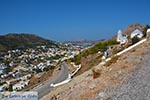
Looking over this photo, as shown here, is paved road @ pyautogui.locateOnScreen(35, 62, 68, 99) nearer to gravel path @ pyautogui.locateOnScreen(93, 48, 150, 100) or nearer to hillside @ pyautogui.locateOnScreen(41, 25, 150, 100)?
hillside @ pyautogui.locateOnScreen(41, 25, 150, 100)

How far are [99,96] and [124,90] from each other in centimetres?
110

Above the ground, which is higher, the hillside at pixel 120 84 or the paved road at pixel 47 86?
the hillside at pixel 120 84

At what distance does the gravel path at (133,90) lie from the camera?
38.9ft

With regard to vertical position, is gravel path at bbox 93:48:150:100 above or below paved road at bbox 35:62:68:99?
above

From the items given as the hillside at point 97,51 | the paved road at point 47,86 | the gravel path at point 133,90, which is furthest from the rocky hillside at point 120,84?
the hillside at point 97,51

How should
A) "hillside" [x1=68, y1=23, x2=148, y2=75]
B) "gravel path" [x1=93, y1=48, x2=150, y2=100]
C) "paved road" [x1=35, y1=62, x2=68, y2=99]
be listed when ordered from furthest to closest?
"hillside" [x1=68, y1=23, x2=148, y2=75]
"paved road" [x1=35, y1=62, x2=68, y2=99]
"gravel path" [x1=93, y1=48, x2=150, y2=100]

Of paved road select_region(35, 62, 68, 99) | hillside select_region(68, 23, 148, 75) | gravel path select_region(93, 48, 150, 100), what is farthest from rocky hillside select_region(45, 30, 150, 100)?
hillside select_region(68, 23, 148, 75)

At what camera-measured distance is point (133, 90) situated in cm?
1245

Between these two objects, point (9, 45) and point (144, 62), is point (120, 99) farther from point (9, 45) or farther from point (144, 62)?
point (9, 45)

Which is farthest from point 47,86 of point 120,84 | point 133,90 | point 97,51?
point 97,51

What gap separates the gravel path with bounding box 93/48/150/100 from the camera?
1184 centimetres

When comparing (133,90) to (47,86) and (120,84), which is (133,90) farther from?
(47,86)

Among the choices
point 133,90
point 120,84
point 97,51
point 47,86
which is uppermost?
point 120,84

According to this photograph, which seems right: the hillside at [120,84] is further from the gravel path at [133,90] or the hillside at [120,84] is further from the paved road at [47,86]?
the paved road at [47,86]
